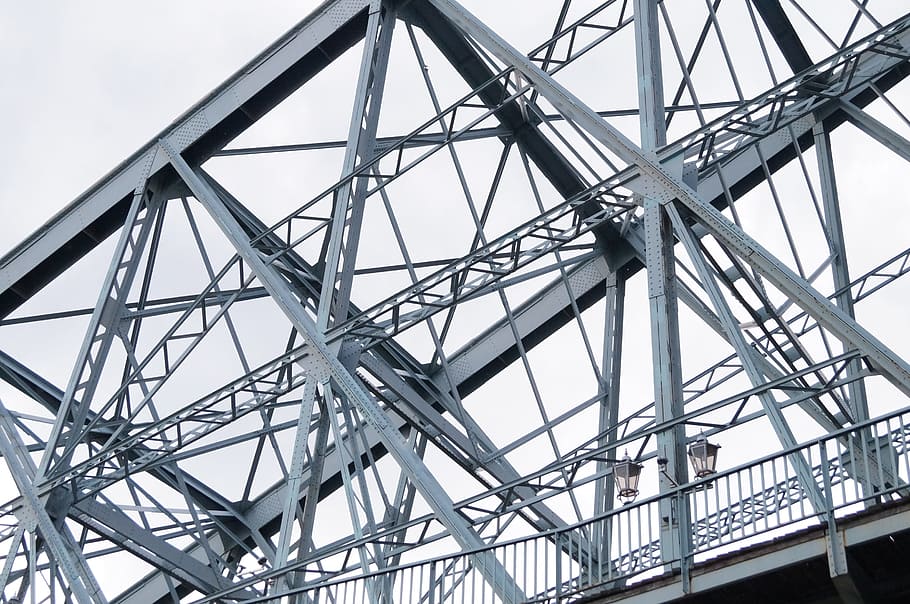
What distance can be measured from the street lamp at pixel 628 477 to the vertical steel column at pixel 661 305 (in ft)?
5.44

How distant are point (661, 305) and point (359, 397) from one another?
467 cm

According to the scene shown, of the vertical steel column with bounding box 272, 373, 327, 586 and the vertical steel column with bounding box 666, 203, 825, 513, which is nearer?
the vertical steel column with bounding box 666, 203, 825, 513

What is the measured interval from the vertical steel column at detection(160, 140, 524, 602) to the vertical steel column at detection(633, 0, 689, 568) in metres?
2.35

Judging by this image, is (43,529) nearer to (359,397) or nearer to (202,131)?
(359,397)

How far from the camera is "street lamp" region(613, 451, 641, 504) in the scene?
1858cm

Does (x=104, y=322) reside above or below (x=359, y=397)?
above

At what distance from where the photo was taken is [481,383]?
28594mm

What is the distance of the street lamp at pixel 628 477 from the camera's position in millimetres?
18578

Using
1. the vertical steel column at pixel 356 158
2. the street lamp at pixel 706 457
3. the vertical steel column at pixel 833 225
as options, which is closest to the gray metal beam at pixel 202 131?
the vertical steel column at pixel 356 158

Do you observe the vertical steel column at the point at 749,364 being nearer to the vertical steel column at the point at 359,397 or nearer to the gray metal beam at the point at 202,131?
the vertical steel column at the point at 359,397

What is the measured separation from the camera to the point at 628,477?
61.2 ft

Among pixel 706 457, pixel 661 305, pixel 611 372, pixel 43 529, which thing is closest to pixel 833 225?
pixel 611 372

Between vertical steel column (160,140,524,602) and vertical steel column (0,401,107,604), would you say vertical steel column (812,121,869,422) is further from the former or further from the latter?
vertical steel column (0,401,107,604)

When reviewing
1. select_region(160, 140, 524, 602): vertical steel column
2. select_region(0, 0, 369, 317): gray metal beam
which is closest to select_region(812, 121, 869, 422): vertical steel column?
select_region(160, 140, 524, 602): vertical steel column
